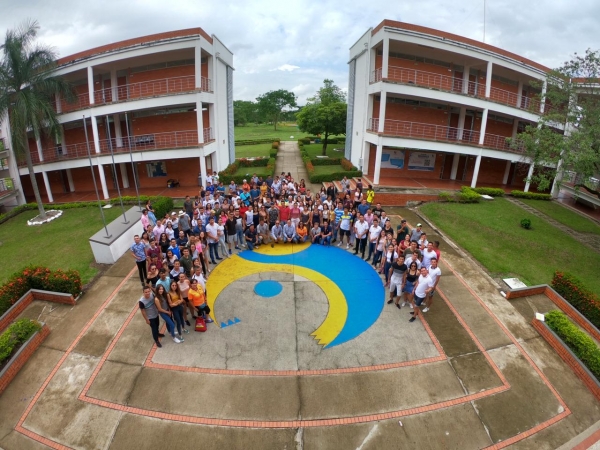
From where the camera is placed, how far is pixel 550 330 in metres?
8.78

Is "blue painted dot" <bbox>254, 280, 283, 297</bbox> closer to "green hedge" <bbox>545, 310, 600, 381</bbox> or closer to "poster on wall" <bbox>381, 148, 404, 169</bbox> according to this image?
"green hedge" <bbox>545, 310, 600, 381</bbox>

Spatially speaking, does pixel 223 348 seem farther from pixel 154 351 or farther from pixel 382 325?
pixel 382 325

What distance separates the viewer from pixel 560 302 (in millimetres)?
10344

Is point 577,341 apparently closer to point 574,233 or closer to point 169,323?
point 169,323

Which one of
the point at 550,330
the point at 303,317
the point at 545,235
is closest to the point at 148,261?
the point at 303,317

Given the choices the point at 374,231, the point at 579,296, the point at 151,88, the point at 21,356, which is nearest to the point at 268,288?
the point at 374,231

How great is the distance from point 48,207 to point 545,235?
29.1m

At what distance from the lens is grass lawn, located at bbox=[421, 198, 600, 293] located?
41.4 ft

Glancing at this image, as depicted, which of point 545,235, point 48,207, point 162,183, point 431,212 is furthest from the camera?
point 162,183

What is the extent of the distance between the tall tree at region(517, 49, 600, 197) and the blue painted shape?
10136mm

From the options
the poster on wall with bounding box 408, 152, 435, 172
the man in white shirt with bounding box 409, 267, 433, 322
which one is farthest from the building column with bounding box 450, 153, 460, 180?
the man in white shirt with bounding box 409, 267, 433, 322

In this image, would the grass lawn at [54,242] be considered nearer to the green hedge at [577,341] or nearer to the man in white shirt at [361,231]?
the man in white shirt at [361,231]

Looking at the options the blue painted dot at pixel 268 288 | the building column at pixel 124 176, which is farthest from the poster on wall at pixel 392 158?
the building column at pixel 124 176

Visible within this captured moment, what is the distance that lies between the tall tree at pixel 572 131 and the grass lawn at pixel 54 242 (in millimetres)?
20100
